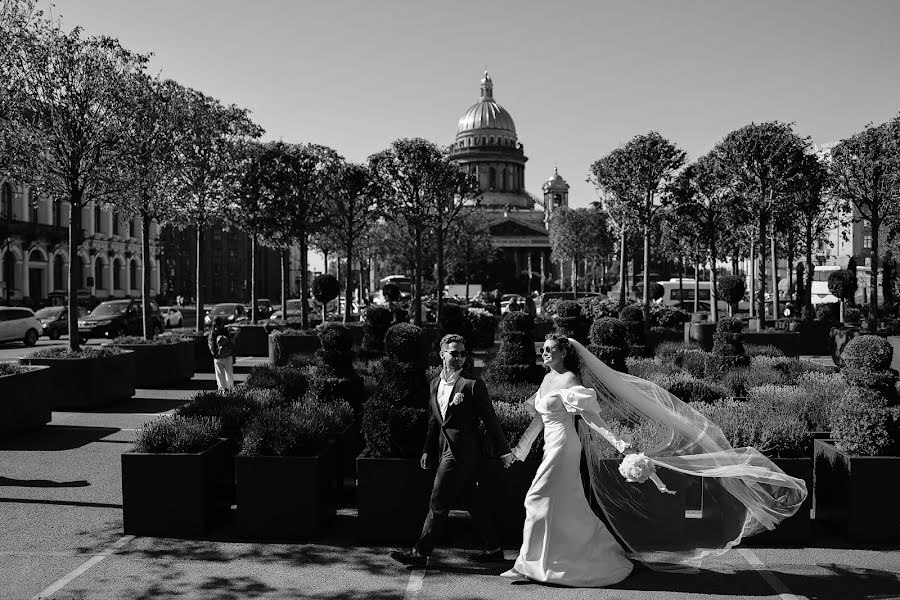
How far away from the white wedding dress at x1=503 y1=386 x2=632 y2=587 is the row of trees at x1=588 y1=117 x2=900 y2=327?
64.6 ft

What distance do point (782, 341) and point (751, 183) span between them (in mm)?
4821

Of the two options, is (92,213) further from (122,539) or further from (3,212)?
(122,539)

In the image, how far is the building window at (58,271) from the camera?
5484 cm

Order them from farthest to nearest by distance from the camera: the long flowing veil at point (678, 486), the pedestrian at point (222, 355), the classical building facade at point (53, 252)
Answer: the classical building facade at point (53, 252) < the pedestrian at point (222, 355) < the long flowing veil at point (678, 486)

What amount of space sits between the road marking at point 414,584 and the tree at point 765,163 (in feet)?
65.5

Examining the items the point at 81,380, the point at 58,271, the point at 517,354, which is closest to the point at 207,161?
the point at 81,380

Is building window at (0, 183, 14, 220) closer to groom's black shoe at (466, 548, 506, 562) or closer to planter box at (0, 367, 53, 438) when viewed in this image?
planter box at (0, 367, 53, 438)

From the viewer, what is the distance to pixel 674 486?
639cm

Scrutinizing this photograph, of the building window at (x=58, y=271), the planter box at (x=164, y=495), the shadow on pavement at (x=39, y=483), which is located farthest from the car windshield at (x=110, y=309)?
the planter box at (x=164, y=495)

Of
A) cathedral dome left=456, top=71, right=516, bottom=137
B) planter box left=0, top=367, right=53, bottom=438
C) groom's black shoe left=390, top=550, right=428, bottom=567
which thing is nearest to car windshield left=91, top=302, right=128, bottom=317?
planter box left=0, top=367, right=53, bottom=438

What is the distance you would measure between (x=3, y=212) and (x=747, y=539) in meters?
52.1

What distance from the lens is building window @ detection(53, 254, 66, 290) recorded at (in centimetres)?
5484

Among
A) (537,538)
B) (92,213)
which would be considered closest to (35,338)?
(537,538)

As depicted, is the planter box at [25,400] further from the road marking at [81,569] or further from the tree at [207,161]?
the tree at [207,161]
